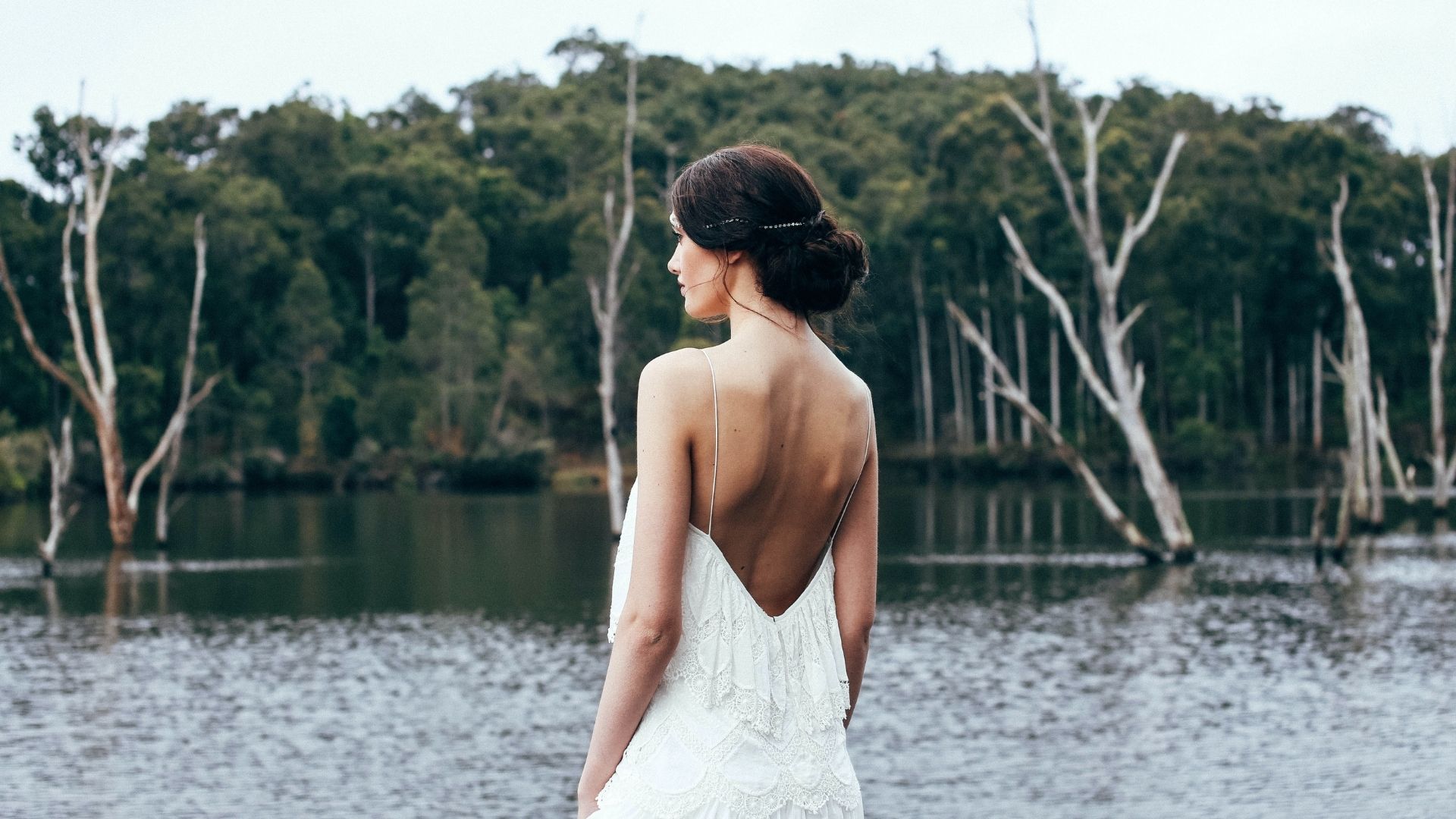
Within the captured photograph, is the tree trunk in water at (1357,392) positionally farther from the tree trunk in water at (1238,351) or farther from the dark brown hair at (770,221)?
the tree trunk in water at (1238,351)

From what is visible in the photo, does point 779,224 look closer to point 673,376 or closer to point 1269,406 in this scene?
point 673,376

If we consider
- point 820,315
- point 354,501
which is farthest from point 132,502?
point 820,315

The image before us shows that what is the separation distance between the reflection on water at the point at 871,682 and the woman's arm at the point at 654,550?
7837 mm

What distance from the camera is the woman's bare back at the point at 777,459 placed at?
2.28m

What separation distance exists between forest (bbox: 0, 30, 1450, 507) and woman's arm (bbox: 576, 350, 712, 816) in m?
48.8

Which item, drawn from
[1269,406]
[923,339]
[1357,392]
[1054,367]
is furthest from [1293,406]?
[1357,392]

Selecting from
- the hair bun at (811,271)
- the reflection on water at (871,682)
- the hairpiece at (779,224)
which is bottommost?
the reflection on water at (871,682)

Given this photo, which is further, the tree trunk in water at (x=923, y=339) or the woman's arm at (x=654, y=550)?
the tree trunk in water at (x=923, y=339)

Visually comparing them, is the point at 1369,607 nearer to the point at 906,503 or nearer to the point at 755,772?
the point at 755,772

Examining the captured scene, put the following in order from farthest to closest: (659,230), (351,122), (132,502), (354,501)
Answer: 1. (351,122)
2. (659,230)
3. (354,501)
4. (132,502)

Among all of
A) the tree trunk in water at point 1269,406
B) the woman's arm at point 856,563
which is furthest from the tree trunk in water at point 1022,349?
the woman's arm at point 856,563

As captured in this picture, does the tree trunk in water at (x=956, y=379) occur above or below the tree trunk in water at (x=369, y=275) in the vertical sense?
below

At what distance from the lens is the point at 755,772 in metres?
2.34

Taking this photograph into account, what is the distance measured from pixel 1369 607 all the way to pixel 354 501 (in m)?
33.9
